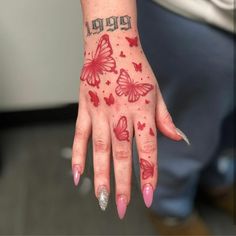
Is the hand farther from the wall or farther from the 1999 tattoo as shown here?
the wall

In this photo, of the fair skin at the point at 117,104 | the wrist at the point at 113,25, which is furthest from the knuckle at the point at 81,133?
the wrist at the point at 113,25

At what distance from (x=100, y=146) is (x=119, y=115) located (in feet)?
0.14

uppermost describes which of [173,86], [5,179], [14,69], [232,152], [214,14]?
[214,14]

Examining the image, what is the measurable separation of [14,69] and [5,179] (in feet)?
0.90

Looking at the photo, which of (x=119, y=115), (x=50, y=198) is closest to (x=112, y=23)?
(x=119, y=115)

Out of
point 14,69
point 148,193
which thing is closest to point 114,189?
point 148,193

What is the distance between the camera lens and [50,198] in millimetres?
1030

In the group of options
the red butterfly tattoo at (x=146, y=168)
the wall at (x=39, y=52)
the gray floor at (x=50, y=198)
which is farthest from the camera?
the gray floor at (x=50, y=198)

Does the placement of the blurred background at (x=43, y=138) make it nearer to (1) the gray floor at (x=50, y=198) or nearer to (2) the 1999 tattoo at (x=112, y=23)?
(1) the gray floor at (x=50, y=198)

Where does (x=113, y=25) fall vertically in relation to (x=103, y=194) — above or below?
above

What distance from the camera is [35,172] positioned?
1.08m

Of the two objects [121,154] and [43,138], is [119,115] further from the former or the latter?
[43,138]

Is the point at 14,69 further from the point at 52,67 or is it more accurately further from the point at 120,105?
the point at 120,105

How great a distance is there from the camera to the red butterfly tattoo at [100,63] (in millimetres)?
522
